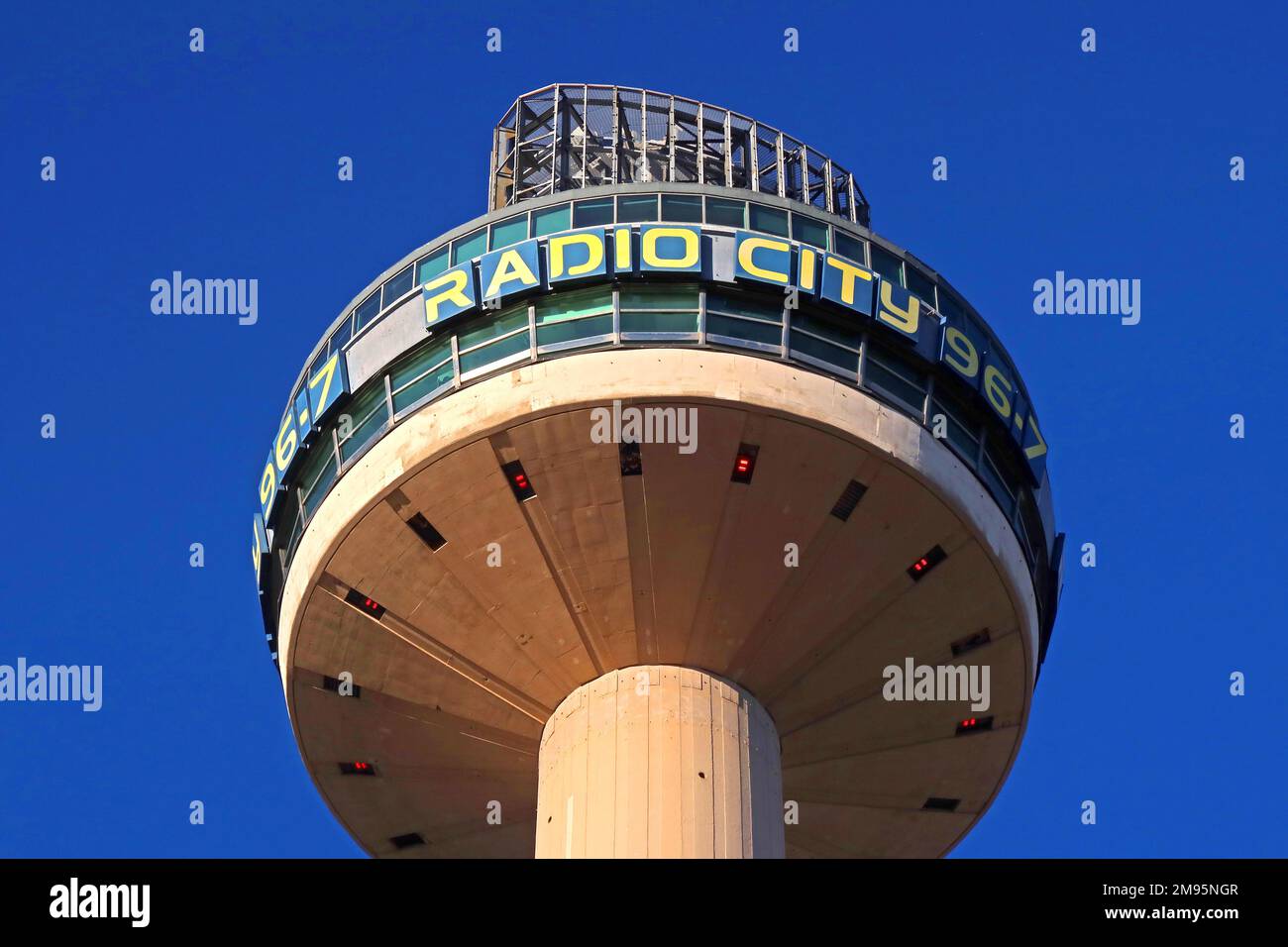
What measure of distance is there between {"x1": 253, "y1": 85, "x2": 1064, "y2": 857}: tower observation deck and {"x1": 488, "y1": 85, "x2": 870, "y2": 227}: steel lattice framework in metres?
5.02

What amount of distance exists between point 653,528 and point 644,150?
1075cm

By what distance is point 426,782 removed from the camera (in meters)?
38.6

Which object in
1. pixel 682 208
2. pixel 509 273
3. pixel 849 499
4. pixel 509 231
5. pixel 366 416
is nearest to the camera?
pixel 849 499

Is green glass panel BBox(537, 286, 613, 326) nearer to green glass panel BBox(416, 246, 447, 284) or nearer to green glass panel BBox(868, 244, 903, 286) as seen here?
Answer: green glass panel BBox(416, 246, 447, 284)

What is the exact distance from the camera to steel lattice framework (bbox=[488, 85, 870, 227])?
42.2 meters

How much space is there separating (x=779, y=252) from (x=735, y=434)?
377 centimetres

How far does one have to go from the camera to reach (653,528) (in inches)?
1362

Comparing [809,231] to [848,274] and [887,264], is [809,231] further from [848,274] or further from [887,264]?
[887,264]

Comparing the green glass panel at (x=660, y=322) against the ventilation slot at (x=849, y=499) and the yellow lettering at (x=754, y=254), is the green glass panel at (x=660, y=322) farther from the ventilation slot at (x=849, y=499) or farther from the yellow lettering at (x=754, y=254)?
the ventilation slot at (x=849, y=499)

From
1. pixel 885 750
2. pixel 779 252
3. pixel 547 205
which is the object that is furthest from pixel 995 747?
pixel 547 205

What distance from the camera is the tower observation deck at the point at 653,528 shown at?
34.1 meters

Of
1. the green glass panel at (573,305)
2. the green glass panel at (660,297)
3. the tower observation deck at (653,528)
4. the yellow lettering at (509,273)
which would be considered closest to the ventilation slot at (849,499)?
the tower observation deck at (653,528)

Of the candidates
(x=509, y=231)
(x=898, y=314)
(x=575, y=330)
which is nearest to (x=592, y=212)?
(x=509, y=231)

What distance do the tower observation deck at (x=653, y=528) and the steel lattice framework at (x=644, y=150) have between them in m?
5.02
